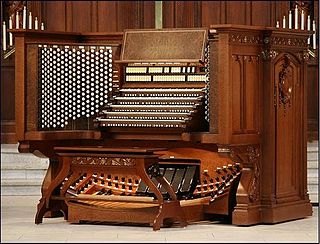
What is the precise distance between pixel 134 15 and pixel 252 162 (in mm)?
5489

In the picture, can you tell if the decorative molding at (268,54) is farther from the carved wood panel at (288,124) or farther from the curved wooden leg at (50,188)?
the curved wooden leg at (50,188)

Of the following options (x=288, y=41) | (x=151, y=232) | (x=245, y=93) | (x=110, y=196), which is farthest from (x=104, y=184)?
(x=288, y=41)

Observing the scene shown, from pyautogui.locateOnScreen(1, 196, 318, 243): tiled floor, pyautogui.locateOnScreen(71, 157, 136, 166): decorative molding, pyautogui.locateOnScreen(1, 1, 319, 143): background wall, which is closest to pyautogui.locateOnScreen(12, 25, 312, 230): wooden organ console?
pyautogui.locateOnScreen(71, 157, 136, 166): decorative molding

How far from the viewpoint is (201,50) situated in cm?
870

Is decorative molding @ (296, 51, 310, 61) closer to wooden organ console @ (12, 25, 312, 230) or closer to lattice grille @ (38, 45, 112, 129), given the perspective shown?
wooden organ console @ (12, 25, 312, 230)

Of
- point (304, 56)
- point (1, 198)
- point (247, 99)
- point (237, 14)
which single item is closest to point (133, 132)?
point (247, 99)

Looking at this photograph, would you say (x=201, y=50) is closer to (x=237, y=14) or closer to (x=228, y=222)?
(x=228, y=222)

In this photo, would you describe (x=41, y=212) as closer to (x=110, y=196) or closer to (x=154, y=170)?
(x=110, y=196)

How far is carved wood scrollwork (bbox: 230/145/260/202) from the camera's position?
8.45 metres

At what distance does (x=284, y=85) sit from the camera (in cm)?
874

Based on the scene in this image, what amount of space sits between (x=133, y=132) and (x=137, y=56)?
0.61m

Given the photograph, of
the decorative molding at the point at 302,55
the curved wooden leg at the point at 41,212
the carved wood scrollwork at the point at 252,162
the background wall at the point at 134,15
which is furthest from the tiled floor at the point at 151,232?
the background wall at the point at 134,15

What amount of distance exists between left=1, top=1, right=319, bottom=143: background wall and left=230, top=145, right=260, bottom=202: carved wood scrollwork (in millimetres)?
4750

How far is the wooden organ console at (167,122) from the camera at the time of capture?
8320mm
